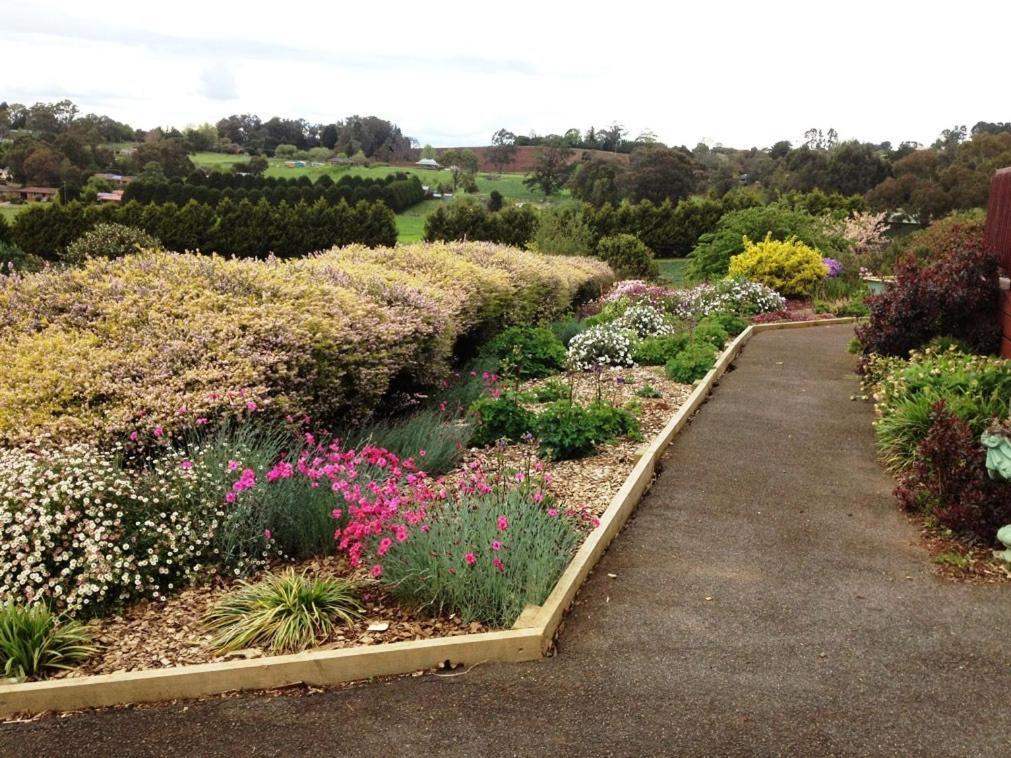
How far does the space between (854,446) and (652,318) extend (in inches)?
253

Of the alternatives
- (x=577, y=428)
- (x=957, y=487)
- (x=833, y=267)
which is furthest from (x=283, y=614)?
(x=833, y=267)

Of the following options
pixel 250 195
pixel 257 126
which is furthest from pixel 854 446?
pixel 257 126

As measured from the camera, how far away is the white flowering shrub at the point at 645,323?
→ 13.8 meters

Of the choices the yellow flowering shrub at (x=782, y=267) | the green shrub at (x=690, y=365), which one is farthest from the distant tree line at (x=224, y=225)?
the green shrub at (x=690, y=365)

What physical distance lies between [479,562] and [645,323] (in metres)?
9.90

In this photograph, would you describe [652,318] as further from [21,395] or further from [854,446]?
[21,395]

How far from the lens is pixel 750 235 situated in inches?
877

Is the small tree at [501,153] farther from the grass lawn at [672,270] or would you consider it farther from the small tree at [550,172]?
the grass lawn at [672,270]

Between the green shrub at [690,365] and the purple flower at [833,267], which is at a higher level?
the purple flower at [833,267]

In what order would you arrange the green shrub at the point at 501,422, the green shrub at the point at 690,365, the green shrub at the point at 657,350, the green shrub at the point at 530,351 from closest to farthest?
the green shrub at the point at 501,422 → the green shrub at the point at 690,365 → the green shrub at the point at 530,351 → the green shrub at the point at 657,350

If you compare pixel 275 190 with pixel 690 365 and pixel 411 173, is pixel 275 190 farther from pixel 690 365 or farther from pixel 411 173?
pixel 690 365

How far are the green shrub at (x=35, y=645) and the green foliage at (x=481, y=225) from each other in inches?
1180

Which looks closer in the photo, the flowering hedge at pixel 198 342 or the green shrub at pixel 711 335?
the flowering hedge at pixel 198 342

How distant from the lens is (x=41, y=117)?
8381cm
